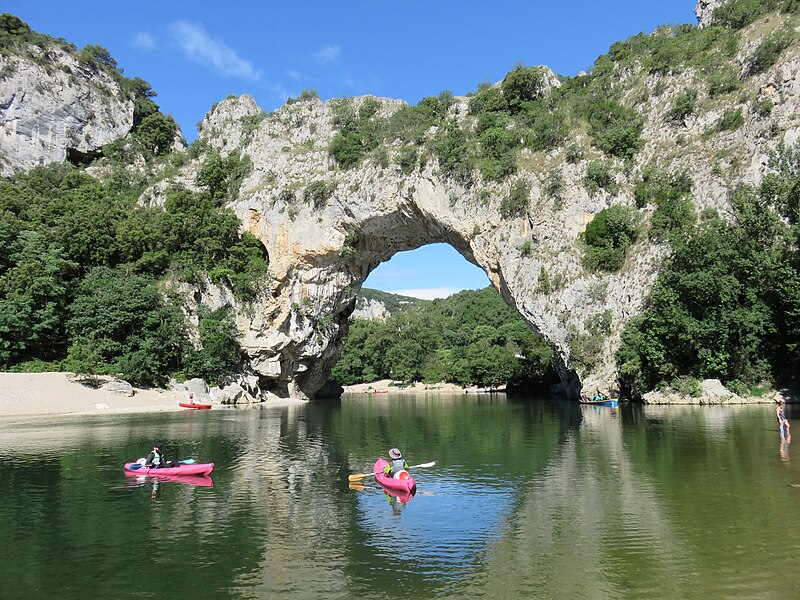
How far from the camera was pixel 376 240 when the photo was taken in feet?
162

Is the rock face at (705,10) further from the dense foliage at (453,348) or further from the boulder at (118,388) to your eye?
the boulder at (118,388)

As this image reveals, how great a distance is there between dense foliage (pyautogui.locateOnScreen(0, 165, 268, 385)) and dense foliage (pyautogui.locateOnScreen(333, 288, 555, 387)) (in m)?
32.8

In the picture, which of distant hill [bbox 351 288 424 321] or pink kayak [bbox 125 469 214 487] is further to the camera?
distant hill [bbox 351 288 424 321]

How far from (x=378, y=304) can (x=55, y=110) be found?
110 meters

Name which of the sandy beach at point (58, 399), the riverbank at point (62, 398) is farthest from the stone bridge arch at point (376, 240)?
the sandy beach at point (58, 399)

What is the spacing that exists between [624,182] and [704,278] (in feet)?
34.6

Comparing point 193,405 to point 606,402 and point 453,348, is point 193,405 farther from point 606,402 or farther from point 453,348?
point 453,348

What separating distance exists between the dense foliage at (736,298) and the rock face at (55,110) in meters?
64.3

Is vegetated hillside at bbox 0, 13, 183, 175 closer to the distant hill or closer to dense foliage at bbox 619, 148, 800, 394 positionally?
dense foliage at bbox 619, 148, 800, 394

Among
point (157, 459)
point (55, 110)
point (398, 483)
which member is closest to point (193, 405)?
point (157, 459)

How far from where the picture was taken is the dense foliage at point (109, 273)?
41.3m

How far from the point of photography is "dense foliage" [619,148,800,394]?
1270 inches

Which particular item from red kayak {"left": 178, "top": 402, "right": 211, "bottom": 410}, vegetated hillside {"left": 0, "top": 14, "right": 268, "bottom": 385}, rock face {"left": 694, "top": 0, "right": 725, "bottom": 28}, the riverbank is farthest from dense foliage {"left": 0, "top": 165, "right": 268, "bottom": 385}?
rock face {"left": 694, "top": 0, "right": 725, "bottom": 28}

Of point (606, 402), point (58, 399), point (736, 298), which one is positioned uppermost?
point (736, 298)
